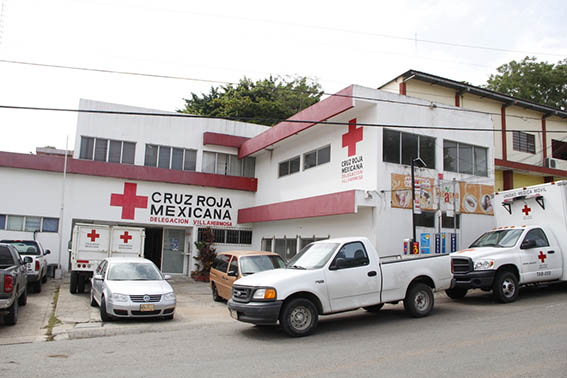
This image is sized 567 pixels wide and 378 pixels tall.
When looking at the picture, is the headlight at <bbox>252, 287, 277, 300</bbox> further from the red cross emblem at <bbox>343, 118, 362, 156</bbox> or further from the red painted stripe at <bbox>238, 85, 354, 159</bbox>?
the red cross emblem at <bbox>343, 118, 362, 156</bbox>

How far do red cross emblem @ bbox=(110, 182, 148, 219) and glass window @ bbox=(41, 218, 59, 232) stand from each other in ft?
8.24

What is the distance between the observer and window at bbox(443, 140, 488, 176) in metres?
17.8

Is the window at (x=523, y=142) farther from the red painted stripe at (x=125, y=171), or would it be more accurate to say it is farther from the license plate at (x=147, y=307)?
the license plate at (x=147, y=307)

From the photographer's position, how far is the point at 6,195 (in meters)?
20.5

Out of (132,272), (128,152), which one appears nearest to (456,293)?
(132,272)

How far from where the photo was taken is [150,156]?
23.5 m

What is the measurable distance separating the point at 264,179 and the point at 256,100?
50.9ft

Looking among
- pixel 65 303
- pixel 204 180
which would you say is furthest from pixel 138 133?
pixel 65 303

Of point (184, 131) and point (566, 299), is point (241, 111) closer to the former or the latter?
point (184, 131)

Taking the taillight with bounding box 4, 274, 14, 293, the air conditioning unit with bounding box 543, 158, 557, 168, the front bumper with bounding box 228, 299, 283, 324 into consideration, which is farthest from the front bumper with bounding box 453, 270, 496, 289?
the air conditioning unit with bounding box 543, 158, 557, 168

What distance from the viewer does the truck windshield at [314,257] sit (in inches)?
374

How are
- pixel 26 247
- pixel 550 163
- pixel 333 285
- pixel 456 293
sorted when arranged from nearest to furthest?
1. pixel 333 285
2. pixel 456 293
3. pixel 26 247
4. pixel 550 163

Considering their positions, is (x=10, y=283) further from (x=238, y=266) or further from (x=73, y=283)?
(x=73, y=283)

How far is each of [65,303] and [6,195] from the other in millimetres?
9322
